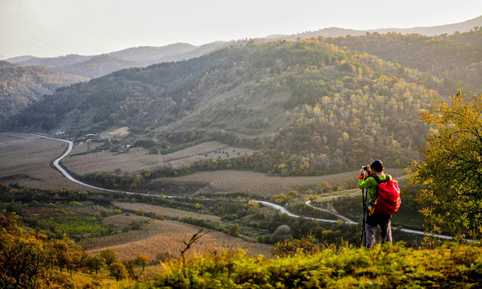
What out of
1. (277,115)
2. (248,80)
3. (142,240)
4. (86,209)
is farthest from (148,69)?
(142,240)

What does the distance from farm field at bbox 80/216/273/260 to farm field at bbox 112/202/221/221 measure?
13.3 ft

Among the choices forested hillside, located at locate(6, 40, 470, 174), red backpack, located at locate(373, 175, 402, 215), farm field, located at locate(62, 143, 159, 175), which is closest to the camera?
red backpack, located at locate(373, 175, 402, 215)

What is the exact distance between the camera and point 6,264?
13.1m

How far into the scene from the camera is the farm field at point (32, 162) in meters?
57.3

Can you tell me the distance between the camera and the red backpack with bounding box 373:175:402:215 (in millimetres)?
8953

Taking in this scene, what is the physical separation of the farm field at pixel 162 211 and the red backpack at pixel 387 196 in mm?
29454

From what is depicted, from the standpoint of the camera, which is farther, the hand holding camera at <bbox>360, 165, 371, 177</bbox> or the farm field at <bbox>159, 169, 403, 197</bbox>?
the farm field at <bbox>159, 169, 403, 197</bbox>

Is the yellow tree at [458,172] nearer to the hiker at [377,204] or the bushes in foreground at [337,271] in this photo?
the hiker at [377,204]

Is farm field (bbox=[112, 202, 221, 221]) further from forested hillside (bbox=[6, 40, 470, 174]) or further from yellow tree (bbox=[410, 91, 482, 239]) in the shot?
yellow tree (bbox=[410, 91, 482, 239])

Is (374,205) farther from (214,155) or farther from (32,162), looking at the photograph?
(32,162)

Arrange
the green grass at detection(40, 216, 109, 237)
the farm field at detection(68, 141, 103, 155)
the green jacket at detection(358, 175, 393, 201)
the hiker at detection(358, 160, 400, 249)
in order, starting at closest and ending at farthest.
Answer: the hiker at detection(358, 160, 400, 249) < the green jacket at detection(358, 175, 393, 201) < the green grass at detection(40, 216, 109, 237) < the farm field at detection(68, 141, 103, 155)

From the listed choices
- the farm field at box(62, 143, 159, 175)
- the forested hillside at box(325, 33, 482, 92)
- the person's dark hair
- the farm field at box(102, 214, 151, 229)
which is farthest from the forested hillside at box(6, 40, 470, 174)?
the person's dark hair

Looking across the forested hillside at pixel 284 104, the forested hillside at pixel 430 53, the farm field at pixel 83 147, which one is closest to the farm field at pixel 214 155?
the forested hillside at pixel 284 104

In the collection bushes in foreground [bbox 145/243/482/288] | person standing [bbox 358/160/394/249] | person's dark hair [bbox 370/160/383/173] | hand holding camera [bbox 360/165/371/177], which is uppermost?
person's dark hair [bbox 370/160/383/173]
